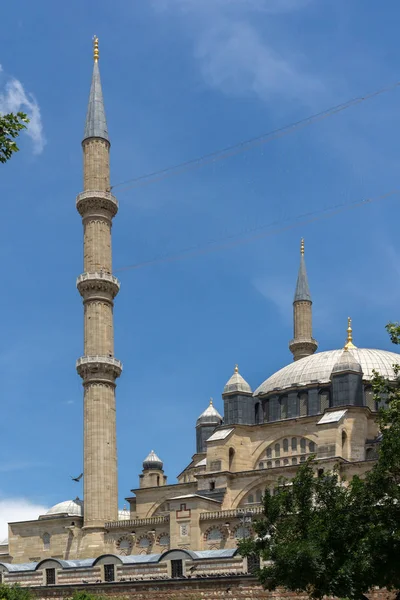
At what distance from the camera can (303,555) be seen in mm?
24500

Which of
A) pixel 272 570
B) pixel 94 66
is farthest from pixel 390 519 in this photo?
pixel 94 66

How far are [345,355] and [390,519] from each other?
24807mm

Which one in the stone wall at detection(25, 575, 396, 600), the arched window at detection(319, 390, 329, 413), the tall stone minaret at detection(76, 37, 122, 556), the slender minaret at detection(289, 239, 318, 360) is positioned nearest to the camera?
the stone wall at detection(25, 575, 396, 600)

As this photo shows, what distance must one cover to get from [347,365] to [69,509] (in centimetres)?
1490

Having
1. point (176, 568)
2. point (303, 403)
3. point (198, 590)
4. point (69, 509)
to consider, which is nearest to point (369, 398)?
point (303, 403)

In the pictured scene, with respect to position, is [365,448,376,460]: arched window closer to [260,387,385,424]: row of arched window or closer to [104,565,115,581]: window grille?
[260,387,385,424]: row of arched window

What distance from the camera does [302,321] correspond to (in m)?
63.1

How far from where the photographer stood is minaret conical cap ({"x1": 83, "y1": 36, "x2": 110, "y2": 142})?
175 feet

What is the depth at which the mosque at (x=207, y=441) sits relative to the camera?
46125mm

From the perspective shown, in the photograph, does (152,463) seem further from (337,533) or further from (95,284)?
(337,533)

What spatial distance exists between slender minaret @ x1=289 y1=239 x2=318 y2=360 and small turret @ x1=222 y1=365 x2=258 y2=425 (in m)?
10.5

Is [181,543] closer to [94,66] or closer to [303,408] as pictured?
[303,408]

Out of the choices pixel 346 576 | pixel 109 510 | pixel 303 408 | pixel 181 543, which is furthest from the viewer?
pixel 303 408

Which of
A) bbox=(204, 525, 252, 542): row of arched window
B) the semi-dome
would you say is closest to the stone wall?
bbox=(204, 525, 252, 542): row of arched window
